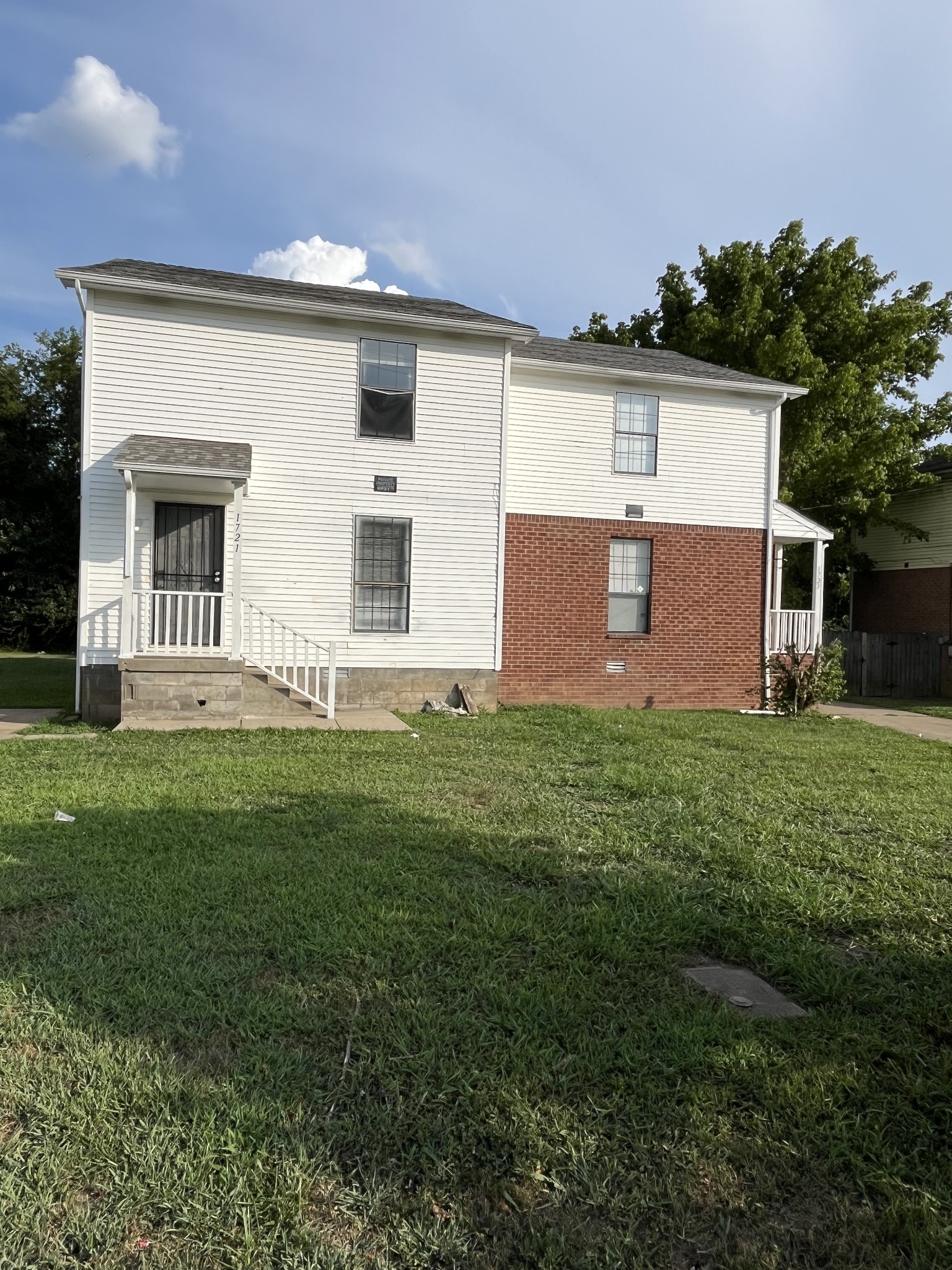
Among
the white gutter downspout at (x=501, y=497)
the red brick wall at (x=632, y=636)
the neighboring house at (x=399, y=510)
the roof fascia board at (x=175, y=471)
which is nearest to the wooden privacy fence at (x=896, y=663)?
the neighboring house at (x=399, y=510)

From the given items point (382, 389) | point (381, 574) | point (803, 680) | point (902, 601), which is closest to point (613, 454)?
point (382, 389)

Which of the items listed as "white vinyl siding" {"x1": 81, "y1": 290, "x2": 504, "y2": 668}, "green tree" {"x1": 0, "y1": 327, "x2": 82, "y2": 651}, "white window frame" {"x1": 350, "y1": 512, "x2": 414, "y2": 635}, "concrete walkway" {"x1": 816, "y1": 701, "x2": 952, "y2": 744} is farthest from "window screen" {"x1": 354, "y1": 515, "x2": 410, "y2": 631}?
"green tree" {"x1": 0, "y1": 327, "x2": 82, "y2": 651}

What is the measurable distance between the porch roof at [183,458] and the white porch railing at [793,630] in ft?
30.9

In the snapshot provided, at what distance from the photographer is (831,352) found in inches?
964

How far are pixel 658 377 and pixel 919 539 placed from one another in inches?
462

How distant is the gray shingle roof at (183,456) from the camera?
10.3m

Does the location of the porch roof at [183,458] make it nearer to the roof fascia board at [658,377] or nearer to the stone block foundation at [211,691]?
the stone block foundation at [211,691]

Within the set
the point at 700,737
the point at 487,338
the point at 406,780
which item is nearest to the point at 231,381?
the point at 487,338

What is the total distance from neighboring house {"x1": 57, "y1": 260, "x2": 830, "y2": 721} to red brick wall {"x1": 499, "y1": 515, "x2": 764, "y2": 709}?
0.04m

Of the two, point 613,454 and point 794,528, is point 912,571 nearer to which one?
point 794,528

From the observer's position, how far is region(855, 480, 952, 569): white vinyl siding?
20859 millimetres

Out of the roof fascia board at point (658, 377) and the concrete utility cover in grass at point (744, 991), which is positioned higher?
the roof fascia board at point (658, 377)

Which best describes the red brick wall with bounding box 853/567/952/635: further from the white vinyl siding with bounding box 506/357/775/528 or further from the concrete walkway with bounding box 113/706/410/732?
the concrete walkway with bounding box 113/706/410/732

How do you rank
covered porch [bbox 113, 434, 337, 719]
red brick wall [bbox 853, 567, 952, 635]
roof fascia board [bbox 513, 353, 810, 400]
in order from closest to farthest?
covered porch [bbox 113, 434, 337, 719]
roof fascia board [bbox 513, 353, 810, 400]
red brick wall [bbox 853, 567, 952, 635]
